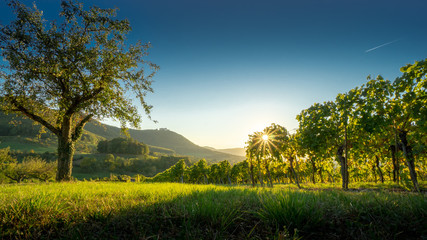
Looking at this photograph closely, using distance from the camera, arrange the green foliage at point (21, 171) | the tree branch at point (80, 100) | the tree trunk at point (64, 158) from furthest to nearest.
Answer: the green foliage at point (21, 171) → the tree branch at point (80, 100) → the tree trunk at point (64, 158)

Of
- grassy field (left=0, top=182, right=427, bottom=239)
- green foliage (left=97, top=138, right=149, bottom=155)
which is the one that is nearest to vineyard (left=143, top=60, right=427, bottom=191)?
grassy field (left=0, top=182, right=427, bottom=239)

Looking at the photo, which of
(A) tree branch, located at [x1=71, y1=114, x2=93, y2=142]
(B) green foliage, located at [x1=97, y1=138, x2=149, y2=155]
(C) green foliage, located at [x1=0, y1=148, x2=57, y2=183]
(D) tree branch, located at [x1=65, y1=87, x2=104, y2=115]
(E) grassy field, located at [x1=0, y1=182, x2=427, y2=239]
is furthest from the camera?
(B) green foliage, located at [x1=97, y1=138, x2=149, y2=155]

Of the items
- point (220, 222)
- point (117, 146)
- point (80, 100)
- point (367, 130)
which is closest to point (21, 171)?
point (80, 100)

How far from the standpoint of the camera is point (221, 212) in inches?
105

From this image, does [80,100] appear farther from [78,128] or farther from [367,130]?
[367,130]

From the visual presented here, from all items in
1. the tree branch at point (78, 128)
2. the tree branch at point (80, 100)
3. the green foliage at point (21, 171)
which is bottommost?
the green foliage at point (21, 171)

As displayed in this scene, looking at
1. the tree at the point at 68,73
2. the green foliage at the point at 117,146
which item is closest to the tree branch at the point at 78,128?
the tree at the point at 68,73

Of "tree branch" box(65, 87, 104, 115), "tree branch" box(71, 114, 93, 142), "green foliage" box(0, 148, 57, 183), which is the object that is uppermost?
"tree branch" box(65, 87, 104, 115)

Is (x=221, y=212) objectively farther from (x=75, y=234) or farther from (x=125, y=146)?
(x=125, y=146)

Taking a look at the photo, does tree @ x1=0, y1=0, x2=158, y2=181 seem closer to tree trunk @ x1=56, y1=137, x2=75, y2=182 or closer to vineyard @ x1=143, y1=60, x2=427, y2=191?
tree trunk @ x1=56, y1=137, x2=75, y2=182

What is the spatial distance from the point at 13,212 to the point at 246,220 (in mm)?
3522

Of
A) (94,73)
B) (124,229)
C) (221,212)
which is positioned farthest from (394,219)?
(94,73)

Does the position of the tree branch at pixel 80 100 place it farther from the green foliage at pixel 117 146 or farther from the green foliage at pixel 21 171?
the green foliage at pixel 117 146

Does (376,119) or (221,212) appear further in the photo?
(376,119)
